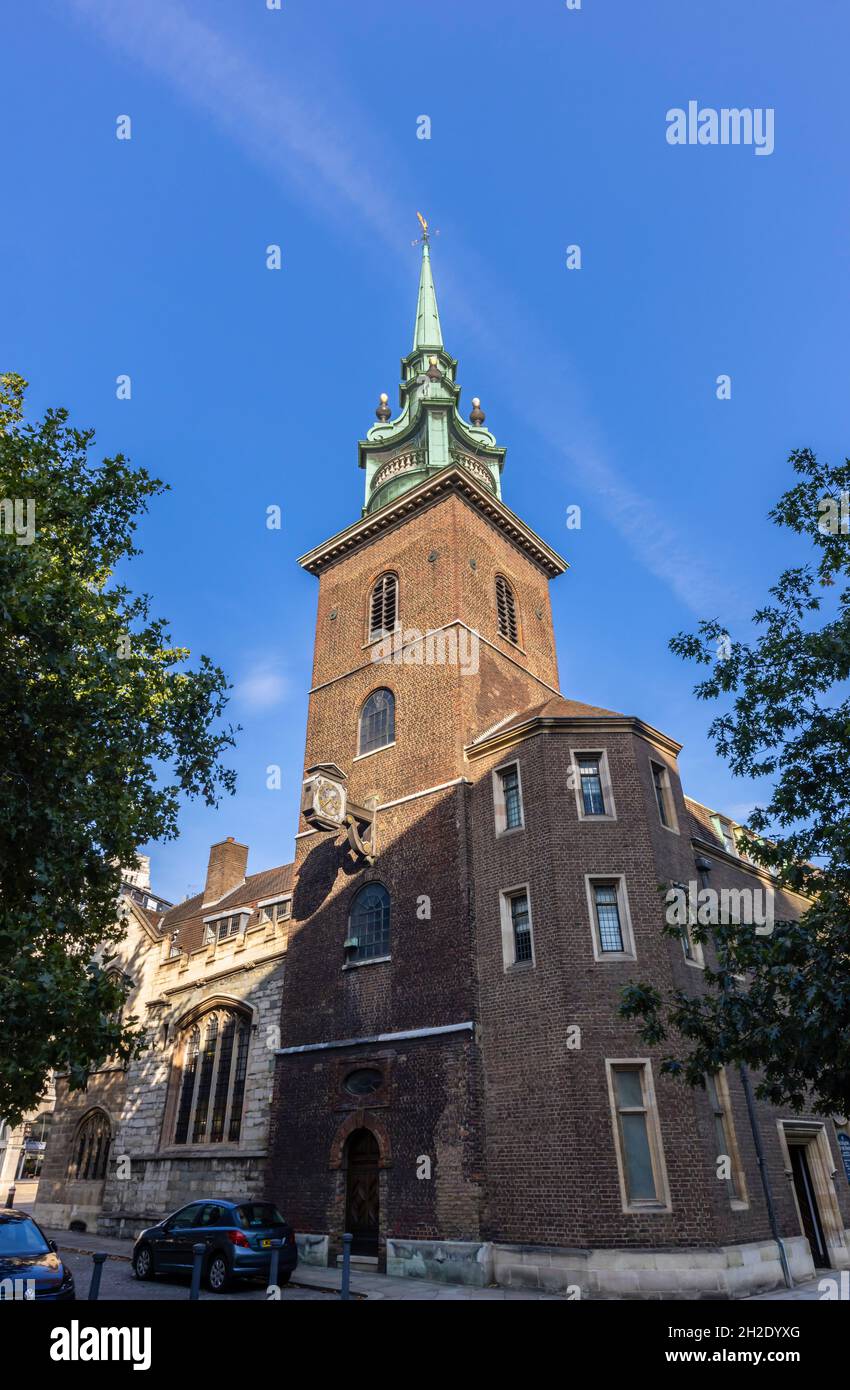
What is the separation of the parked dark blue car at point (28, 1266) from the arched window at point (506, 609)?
66.0 feet

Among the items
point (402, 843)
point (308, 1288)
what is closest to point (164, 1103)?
point (308, 1288)

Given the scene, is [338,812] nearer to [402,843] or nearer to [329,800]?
[329,800]

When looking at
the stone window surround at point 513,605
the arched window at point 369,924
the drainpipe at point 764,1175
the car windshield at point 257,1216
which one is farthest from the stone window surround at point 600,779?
the car windshield at point 257,1216

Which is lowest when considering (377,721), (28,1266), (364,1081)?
(28,1266)

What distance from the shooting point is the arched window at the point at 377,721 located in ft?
82.1

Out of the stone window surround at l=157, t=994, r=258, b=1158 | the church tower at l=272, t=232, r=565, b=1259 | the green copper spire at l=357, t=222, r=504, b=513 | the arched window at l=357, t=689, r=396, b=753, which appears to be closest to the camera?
the church tower at l=272, t=232, r=565, b=1259

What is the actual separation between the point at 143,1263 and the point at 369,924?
344 inches

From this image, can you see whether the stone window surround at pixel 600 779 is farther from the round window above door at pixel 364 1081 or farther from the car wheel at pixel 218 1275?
the car wheel at pixel 218 1275

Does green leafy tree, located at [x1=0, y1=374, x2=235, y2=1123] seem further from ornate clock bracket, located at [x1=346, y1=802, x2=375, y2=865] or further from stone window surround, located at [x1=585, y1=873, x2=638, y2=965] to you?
stone window surround, located at [x1=585, y1=873, x2=638, y2=965]

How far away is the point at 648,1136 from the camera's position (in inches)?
631

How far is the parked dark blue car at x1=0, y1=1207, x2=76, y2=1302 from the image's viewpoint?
A: 10.7 m

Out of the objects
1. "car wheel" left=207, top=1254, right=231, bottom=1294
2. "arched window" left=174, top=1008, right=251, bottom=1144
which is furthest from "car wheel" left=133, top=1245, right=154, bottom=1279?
"arched window" left=174, top=1008, right=251, bottom=1144

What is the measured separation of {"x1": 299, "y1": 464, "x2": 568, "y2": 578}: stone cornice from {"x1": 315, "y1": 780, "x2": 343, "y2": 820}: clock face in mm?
10975
